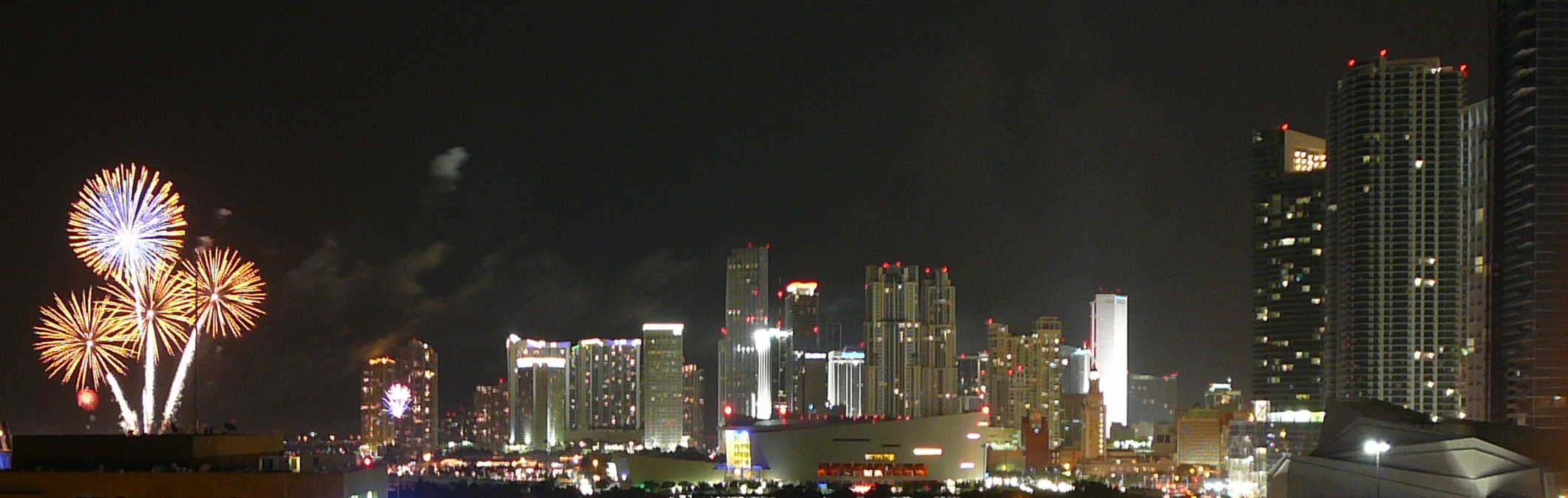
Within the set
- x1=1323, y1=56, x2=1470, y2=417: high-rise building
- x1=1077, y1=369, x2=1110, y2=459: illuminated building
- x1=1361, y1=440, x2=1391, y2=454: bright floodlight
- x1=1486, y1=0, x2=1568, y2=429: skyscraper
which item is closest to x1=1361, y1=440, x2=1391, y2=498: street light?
x1=1361, y1=440, x2=1391, y2=454: bright floodlight

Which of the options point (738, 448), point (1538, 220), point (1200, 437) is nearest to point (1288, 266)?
point (1200, 437)

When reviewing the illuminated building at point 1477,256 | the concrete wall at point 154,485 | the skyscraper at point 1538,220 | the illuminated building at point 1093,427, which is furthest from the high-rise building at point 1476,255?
the illuminated building at point 1093,427

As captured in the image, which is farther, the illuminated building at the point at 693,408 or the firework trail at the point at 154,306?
the illuminated building at the point at 693,408

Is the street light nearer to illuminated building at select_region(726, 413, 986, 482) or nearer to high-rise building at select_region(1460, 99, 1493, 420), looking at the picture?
high-rise building at select_region(1460, 99, 1493, 420)

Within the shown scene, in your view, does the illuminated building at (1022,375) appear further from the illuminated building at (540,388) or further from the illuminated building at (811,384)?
the illuminated building at (540,388)

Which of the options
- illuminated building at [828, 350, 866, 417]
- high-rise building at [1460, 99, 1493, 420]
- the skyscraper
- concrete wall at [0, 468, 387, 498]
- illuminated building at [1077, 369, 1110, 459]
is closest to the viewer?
concrete wall at [0, 468, 387, 498]

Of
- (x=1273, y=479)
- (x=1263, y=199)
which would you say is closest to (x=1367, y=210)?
(x=1263, y=199)
